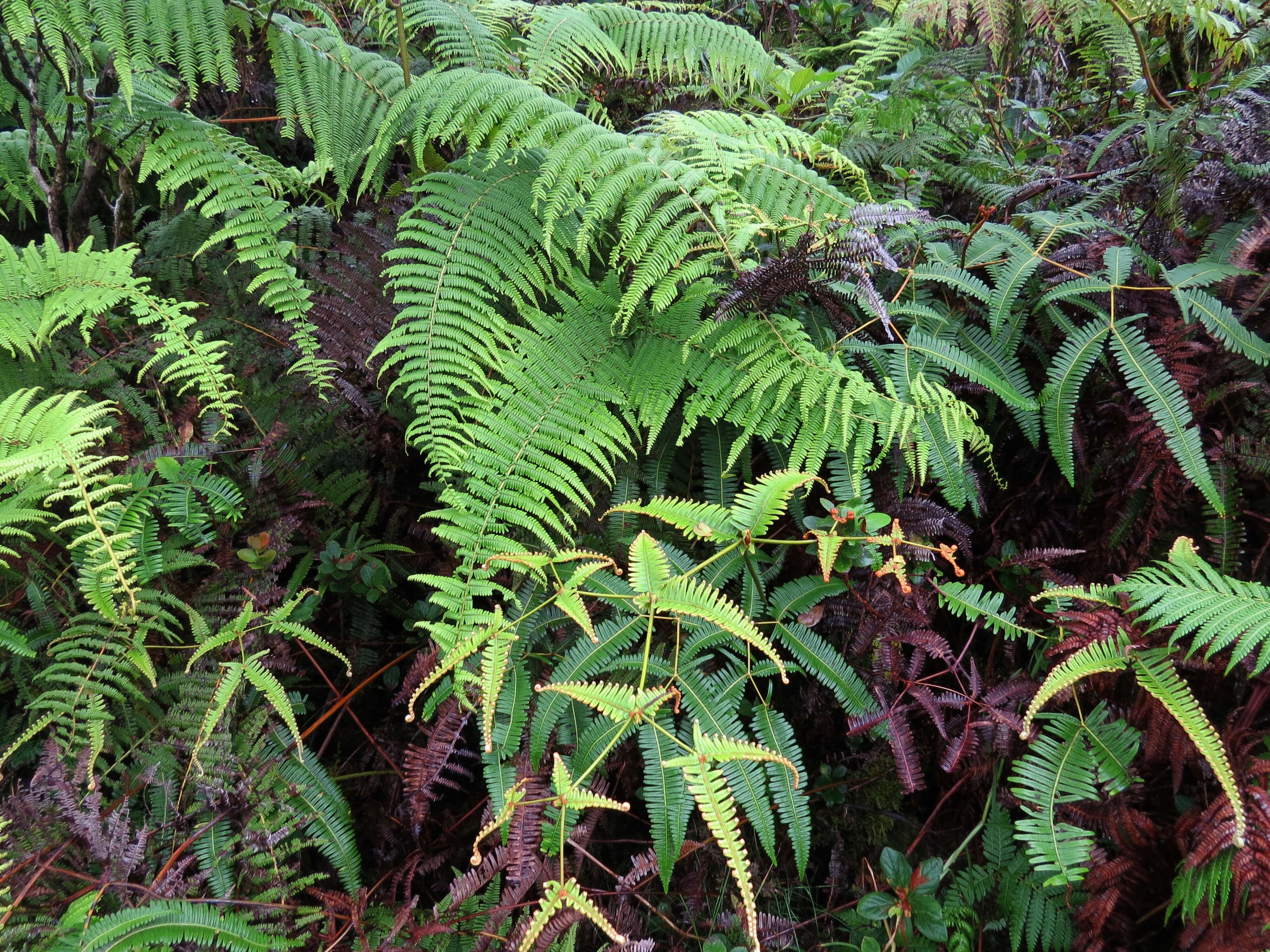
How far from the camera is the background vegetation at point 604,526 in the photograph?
149cm

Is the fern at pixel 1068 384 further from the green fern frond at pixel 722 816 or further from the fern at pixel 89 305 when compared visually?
the fern at pixel 89 305

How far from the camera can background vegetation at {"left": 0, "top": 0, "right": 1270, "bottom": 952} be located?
1493mm

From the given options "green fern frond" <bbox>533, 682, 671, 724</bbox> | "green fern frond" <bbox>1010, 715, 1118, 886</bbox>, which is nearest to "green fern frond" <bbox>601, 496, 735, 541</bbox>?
"green fern frond" <bbox>533, 682, 671, 724</bbox>

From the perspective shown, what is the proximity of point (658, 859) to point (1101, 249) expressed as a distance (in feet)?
6.38

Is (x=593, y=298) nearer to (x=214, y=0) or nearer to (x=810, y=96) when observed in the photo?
(x=214, y=0)

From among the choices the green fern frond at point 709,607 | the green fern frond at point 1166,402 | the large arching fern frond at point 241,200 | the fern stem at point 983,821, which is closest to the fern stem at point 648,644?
the green fern frond at point 709,607

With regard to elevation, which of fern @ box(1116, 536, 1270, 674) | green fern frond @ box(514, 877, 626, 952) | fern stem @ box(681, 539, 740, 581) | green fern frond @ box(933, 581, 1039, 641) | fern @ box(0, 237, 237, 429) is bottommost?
green fern frond @ box(514, 877, 626, 952)

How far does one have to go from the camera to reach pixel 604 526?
75.9 inches

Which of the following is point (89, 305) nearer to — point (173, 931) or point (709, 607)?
point (173, 931)

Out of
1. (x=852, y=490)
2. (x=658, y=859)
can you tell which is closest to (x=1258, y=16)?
(x=852, y=490)

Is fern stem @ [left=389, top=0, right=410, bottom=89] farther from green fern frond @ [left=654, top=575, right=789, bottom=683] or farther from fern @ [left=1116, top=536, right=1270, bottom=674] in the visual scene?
fern @ [left=1116, top=536, right=1270, bottom=674]

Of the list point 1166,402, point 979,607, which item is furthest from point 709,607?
point 1166,402

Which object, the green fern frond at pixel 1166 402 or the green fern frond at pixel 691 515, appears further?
the green fern frond at pixel 1166 402

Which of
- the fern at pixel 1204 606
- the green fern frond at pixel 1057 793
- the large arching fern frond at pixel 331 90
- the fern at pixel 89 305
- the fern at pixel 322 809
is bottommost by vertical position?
the fern at pixel 322 809
